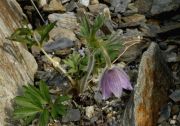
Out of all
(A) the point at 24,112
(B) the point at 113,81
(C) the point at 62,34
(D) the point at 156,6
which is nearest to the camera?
(B) the point at 113,81

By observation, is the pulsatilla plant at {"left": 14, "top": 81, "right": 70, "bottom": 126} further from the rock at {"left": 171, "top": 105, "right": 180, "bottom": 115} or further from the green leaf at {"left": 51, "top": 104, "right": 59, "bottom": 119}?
the rock at {"left": 171, "top": 105, "right": 180, "bottom": 115}

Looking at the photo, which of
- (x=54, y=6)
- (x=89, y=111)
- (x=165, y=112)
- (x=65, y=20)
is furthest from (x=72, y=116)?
(x=54, y=6)

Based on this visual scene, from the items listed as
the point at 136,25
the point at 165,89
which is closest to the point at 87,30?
the point at 165,89

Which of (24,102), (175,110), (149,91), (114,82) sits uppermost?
(114,82)

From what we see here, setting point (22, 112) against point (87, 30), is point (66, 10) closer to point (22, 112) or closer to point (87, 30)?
Answer: point (87, 30)

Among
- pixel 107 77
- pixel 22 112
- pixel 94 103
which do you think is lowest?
pixel 94 103

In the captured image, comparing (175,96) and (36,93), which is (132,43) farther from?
(36,93)
